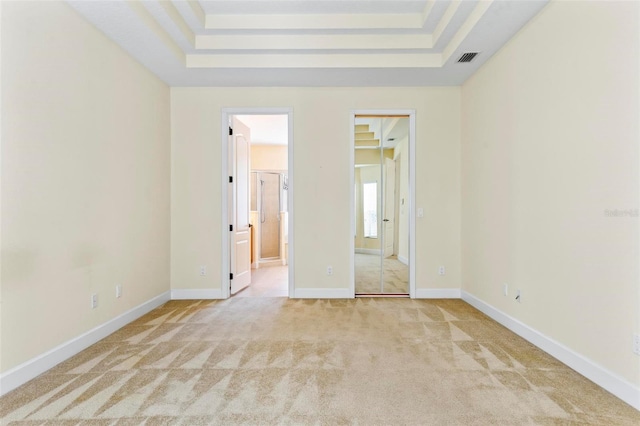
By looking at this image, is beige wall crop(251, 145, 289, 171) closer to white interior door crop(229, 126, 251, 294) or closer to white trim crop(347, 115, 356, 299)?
white interior door crop(229, 126, 251, 294)

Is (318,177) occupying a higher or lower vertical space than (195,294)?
higher

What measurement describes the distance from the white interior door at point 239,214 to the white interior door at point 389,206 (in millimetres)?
2066

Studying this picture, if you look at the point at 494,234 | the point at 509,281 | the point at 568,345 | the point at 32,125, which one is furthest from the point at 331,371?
the point at 32,125

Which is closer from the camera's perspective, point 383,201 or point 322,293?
point 322,293

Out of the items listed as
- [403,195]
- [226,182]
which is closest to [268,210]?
[226,182]

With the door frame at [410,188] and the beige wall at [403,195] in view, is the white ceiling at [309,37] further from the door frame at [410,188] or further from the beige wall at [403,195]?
the beige wall at [403,195]

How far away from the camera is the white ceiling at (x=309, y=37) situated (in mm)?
2557

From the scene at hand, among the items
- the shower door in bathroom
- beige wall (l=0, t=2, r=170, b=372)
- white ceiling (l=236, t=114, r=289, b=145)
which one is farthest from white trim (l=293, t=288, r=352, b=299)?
the shower door in bathroom

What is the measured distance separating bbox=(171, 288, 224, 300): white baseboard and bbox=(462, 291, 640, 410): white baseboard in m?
3.29

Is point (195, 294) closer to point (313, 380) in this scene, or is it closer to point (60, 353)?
point (60, 353)

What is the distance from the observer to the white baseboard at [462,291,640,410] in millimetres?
1737

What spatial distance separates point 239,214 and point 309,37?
2415 millimetres

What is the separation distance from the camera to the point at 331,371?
2.09m

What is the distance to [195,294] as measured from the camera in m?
3.89
